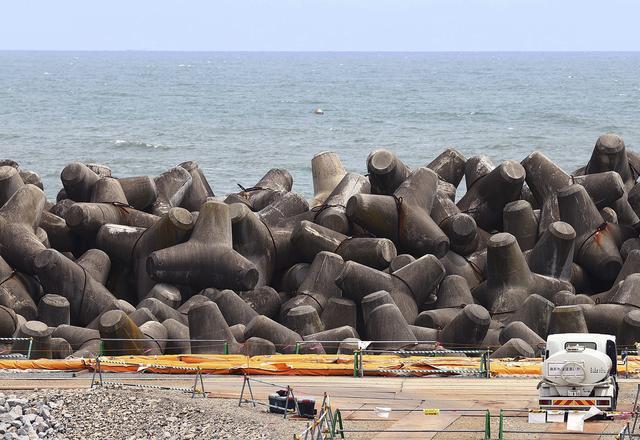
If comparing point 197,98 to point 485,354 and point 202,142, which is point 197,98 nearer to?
point 202,142

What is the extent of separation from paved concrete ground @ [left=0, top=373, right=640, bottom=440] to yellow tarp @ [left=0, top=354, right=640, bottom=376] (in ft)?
0.69

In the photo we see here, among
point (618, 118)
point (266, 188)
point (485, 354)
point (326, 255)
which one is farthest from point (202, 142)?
point (485, 354)

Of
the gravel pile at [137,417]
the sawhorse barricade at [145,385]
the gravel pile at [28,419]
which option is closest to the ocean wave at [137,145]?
the sawhorse barricade at [145,385]

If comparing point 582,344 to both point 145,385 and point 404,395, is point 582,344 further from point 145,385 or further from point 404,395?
point 145,385

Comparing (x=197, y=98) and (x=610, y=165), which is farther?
(x=197, y=98)

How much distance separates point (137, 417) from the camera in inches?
649

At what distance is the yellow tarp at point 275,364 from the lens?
62.5 feet

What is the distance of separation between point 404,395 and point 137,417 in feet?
10.8

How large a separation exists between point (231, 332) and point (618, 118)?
61468 mm

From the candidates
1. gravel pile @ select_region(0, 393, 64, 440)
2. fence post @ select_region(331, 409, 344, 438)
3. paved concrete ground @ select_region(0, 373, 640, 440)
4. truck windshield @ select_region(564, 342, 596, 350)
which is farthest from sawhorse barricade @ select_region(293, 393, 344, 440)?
gravel pile @ select_region(0, 393, 64, 440)

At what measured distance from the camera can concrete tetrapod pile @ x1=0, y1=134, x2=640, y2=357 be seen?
68.8ft

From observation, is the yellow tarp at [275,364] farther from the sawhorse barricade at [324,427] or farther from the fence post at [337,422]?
the fence post at [337,422]

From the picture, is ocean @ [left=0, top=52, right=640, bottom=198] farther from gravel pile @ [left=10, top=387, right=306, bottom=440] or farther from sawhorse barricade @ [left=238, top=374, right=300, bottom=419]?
gravel pile @ [left=10, top=387, right=306, bottom=440]

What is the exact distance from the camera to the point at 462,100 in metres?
102
